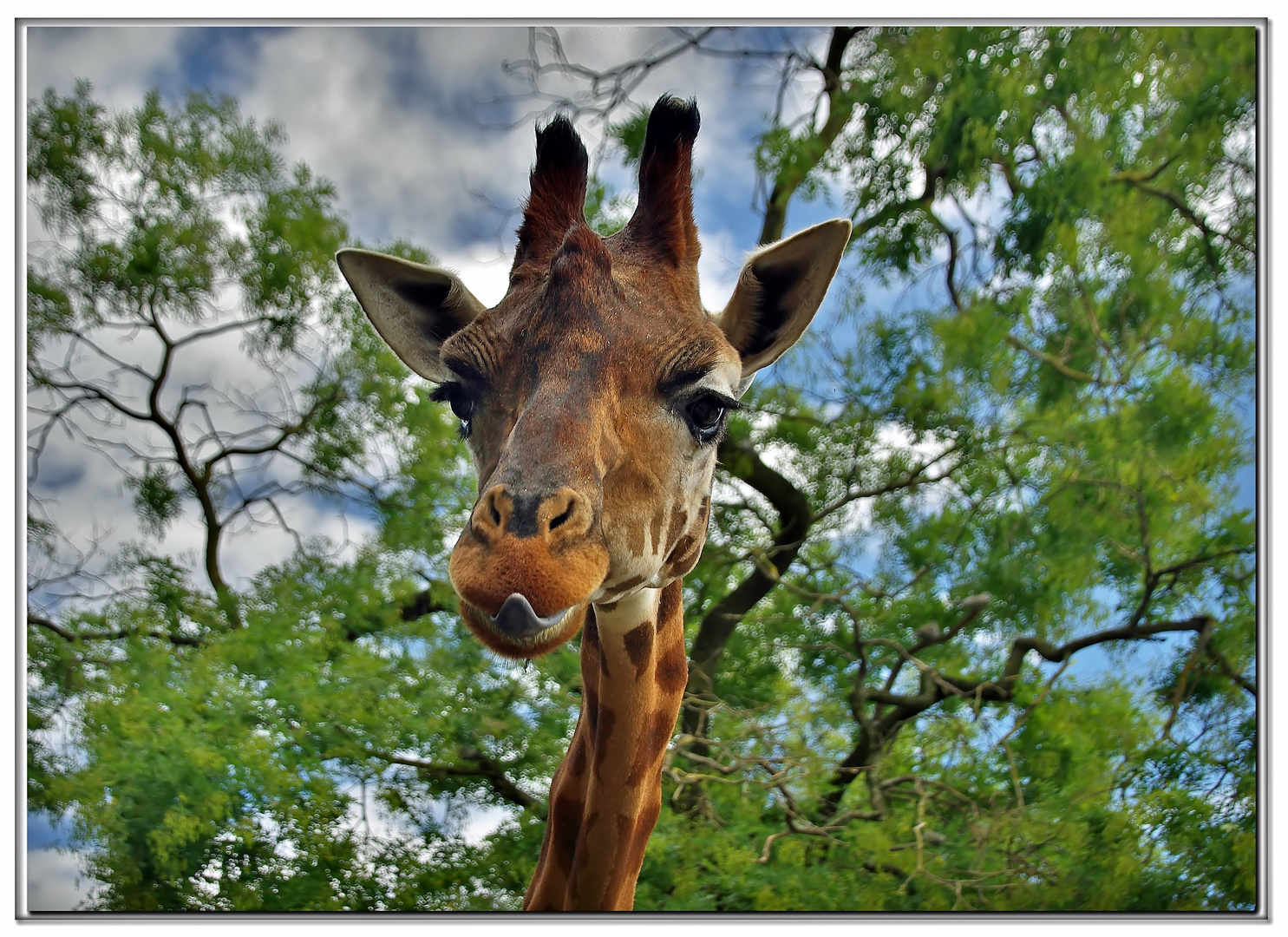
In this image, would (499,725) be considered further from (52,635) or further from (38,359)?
(38,359)

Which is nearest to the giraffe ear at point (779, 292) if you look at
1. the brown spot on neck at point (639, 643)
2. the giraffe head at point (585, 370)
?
the giraffe head at point (585, 370)

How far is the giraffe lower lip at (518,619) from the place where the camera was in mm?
1528

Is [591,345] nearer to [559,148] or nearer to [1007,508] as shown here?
[559,148]

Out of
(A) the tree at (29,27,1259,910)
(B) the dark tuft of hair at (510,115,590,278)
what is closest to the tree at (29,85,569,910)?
(A) the tree at (29,27,1259,910)

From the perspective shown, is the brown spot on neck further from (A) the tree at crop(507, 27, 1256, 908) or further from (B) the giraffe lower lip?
(A) the tree at crop(507, 27, 1256, 908)

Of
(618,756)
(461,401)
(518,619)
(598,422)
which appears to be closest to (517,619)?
(518,619)

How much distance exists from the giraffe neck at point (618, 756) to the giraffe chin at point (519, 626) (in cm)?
49

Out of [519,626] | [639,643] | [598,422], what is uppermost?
[598,422]

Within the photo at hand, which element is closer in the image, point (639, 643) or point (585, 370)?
point (585, 370)

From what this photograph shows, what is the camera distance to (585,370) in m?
1.94

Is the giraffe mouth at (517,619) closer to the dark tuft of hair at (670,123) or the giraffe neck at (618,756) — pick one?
the giraffe neck at (618,756)

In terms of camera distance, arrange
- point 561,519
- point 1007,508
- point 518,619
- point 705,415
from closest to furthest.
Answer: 1. point 518,619
2. point 561,519
3. point 705,415
4. point 1007,508

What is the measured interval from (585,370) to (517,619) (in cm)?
60

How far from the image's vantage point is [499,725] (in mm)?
4422
